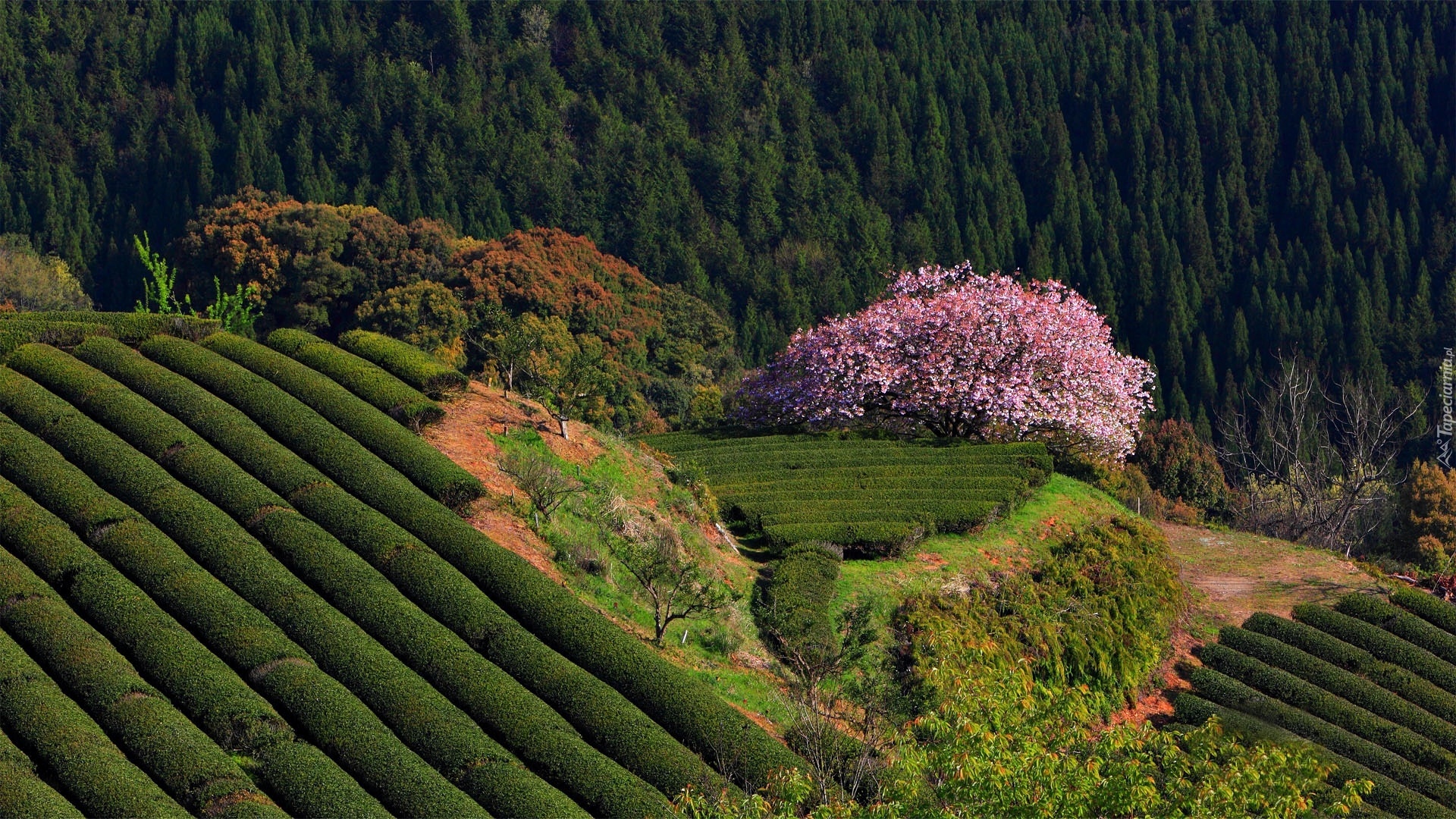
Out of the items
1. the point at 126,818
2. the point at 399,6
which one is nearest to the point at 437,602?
the point at 126,818

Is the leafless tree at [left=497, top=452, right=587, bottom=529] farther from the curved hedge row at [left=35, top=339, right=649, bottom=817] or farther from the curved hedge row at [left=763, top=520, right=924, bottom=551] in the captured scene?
the curved hedge row at [left=763, top=520, right=924, bottom=551]

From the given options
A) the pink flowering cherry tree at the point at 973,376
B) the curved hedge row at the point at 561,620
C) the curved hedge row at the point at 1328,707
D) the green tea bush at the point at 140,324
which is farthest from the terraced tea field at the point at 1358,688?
the green tea bush at the point at 140,324

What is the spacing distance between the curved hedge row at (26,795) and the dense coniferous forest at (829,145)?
90.3m

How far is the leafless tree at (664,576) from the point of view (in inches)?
1233

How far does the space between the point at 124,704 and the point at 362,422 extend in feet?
33.3

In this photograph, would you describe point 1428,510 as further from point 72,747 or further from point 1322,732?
point 72,747

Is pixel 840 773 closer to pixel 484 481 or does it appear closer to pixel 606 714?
pixel 606 714

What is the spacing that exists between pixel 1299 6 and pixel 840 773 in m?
127

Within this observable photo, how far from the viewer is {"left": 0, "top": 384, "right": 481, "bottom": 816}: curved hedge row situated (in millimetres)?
24969

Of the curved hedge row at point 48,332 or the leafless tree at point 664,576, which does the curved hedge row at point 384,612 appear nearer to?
the curved hedge row at point 48,332

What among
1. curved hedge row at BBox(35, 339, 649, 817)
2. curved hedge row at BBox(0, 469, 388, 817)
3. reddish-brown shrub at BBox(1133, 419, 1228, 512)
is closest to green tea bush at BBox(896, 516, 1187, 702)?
curved hedge row at BBox(35, 339, 649, 817)

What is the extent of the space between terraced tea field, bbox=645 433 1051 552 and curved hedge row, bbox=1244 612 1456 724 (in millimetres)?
7054

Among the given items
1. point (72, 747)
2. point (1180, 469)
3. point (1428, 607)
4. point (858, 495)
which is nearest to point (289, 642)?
point (72, 747)

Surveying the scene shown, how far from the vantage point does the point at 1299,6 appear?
13738cm
